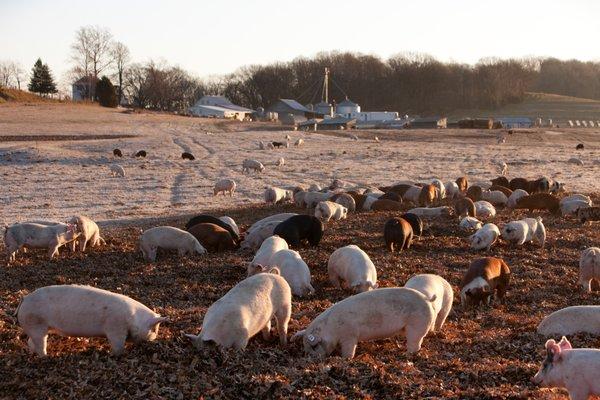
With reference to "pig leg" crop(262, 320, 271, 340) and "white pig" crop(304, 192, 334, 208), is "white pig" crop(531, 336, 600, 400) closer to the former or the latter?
"pig leg" crop(262, 320, 271, 340)

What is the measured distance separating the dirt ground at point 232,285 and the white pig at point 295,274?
31cm

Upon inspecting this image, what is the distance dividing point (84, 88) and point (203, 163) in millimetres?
79642

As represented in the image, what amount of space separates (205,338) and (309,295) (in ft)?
11.9

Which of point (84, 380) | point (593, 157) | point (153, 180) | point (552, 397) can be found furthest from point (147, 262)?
point (593, 157)

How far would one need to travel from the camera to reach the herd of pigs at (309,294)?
25.2 feet

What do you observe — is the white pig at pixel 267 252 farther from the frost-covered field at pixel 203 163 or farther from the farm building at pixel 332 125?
the farm building at pixel 332 125

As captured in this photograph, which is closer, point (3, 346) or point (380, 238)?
point (3, 346)

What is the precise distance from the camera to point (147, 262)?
13633 millimetres

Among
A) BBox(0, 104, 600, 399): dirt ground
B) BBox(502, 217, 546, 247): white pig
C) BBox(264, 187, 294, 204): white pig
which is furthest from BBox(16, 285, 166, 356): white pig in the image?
BBox(264, 187, 294, 204): white pig

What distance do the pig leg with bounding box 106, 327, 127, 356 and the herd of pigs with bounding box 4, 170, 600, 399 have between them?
0.04ft

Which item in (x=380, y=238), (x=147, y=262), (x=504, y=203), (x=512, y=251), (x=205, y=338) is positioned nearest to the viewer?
(x=205, y=338)

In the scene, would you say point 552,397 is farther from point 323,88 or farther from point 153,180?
point 323,88

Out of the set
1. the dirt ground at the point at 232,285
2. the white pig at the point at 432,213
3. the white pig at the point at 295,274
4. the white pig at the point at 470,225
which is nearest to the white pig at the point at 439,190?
the dirt ground at the point at 232,285

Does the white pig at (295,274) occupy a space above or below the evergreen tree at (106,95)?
below
